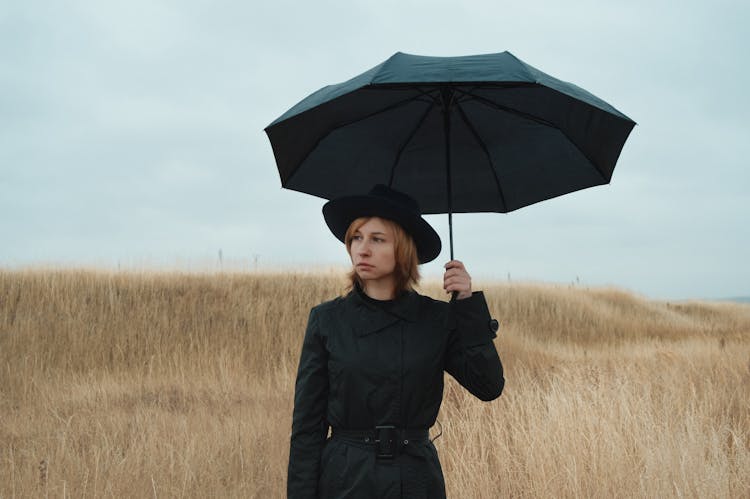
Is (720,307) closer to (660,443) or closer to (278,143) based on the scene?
(660,443)

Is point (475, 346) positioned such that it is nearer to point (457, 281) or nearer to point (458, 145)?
point (457, 281)

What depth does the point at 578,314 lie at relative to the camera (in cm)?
1684

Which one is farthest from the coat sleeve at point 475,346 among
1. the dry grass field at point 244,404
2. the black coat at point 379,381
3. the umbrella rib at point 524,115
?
the dry grass field at point 244,404

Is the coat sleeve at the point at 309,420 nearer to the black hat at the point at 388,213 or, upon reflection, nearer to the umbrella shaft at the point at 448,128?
the black hat at the point at 388,213

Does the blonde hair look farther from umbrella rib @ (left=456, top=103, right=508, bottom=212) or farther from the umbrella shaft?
umbrella rib @ (left=456, top=103, right=508, bottom=212)

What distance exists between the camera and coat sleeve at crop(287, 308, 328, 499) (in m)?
2.28

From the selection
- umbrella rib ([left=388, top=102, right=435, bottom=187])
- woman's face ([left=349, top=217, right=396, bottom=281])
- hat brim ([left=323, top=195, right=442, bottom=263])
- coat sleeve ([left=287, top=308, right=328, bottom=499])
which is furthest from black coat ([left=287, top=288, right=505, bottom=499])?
umbrella rib ([left=388, top=102, right=435, bottom=187])

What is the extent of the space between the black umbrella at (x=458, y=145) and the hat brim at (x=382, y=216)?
26.4 inches

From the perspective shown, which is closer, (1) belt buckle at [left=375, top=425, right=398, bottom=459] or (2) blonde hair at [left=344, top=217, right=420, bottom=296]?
(1) belt buckle at [left=375, top=425, right=398, bottom=459]

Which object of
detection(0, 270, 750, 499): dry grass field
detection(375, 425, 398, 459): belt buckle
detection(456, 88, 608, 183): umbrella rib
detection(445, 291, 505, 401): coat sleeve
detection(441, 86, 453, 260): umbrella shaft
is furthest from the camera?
detection(0, 270, 750, 499): dry grass field

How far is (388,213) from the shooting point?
2.43m

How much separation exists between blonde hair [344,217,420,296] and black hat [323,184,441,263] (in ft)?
0.10

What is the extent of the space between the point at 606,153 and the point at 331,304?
198 cm

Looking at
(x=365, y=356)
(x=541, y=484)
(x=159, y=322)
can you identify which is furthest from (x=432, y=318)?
(x=159, y=322)
